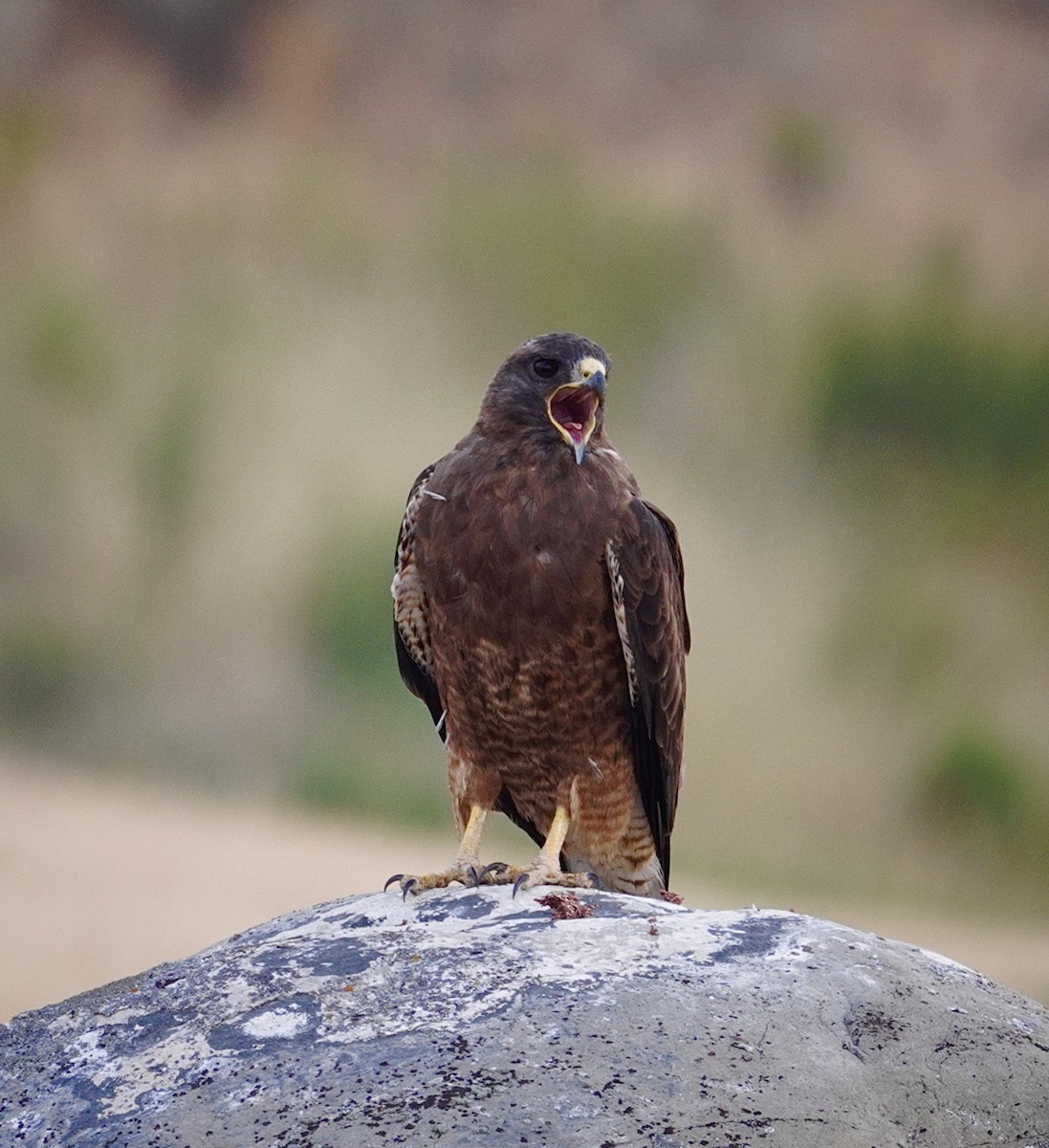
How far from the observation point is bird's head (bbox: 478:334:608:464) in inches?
145

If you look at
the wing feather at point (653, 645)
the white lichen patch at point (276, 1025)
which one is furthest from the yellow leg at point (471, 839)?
the white lichen patch at point (276, 1025)

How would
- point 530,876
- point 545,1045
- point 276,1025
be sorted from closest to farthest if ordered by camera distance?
1. point 545,1045
2. point 276,1025
3. point 530,876

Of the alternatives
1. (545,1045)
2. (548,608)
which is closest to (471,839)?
(548,608)

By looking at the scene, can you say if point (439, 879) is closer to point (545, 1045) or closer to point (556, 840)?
point (556, 840)

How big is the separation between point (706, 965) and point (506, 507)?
135 centimetres

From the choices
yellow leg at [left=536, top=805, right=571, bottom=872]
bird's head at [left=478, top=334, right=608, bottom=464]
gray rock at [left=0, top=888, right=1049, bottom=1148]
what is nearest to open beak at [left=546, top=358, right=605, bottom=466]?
bird's head at [left=478, top=334, right=608, bottom=464]

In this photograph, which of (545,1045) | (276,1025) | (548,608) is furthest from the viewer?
(548,608)

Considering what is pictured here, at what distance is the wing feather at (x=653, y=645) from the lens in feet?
12.4

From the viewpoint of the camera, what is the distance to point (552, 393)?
3721 millimetres

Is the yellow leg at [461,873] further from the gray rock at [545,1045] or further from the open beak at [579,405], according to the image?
the open beak at [579,405]

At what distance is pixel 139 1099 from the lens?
251cm

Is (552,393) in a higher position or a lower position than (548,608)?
higher

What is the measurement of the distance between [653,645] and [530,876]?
29.9 inches

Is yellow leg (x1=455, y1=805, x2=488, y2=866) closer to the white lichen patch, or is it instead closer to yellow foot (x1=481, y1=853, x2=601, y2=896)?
yellow foot (x1=481, y1=853, x2=601, y2=896)
